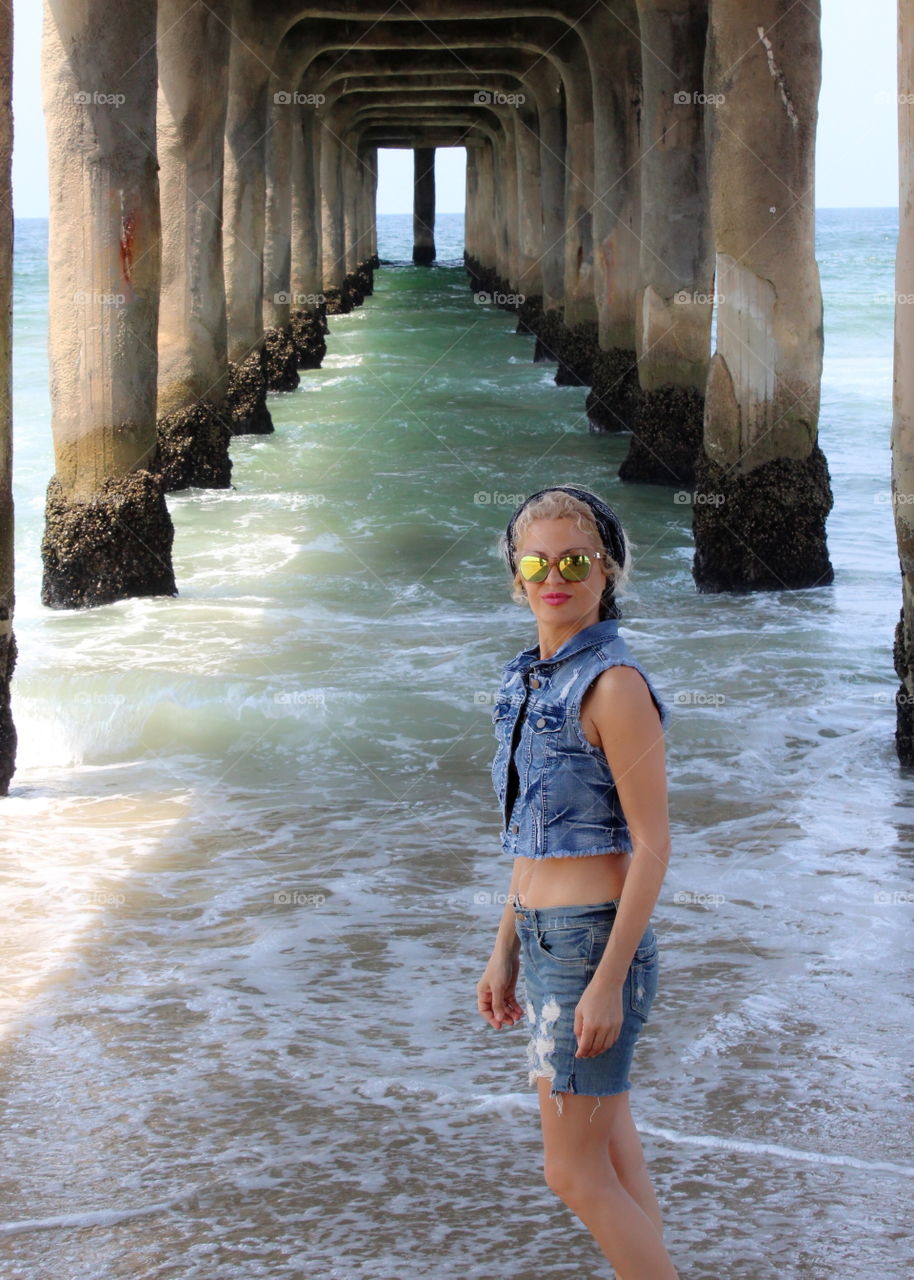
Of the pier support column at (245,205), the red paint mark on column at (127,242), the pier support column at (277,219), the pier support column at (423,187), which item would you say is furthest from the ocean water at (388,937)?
the pier support column at (423,187)

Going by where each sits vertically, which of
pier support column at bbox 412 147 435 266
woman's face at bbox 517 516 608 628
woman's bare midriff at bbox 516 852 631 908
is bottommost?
woman's bare midriff at bbox 516 852 631 908

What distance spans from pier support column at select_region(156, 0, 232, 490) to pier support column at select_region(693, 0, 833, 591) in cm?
435

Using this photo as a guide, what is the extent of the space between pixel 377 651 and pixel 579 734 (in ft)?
21.1

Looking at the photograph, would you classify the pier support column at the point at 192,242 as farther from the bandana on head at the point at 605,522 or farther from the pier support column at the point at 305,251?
the bandana on head at the point at 605,522

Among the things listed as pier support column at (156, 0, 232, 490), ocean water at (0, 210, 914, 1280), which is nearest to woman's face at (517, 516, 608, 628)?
ocean water at (0, 210, 914, 1280)

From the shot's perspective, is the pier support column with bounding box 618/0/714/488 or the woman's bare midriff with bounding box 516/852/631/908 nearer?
the woman's bare midriff with bounding box 516/852/631/908

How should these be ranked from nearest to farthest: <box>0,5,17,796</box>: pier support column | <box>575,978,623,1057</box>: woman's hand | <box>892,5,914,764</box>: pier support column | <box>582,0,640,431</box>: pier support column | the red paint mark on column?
<box>575,978,623,1057</box>: woman's hand < <box>892,5,914,764</box>: pier support column < <box>0,5,17,796</box>: pier support column < the red paint mark on column < <box>582,0,640,431</box>: pier support column

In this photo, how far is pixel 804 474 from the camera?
9977 millimetres

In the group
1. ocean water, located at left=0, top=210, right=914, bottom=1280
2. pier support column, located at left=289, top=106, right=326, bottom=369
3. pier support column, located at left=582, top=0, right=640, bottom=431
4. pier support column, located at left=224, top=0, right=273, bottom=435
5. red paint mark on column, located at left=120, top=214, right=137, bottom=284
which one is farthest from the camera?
pier support column, located at left=289, top=106, right=326, bottom=369

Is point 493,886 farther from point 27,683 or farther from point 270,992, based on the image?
point 27,683

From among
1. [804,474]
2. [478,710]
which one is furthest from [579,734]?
[804,474]

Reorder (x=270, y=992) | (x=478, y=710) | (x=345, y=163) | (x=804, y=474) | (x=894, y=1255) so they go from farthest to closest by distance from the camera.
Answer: (x=345, y=163)
(x=804, y=474)
(x=478, y=710)
(x=270, y=992)
(x=894, y=1255)

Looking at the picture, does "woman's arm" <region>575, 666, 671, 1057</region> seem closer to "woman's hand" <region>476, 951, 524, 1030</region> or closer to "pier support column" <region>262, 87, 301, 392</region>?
"woman's hand" <region>476, 951, 524, 1030</region>

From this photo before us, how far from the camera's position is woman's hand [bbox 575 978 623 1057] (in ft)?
8.39
